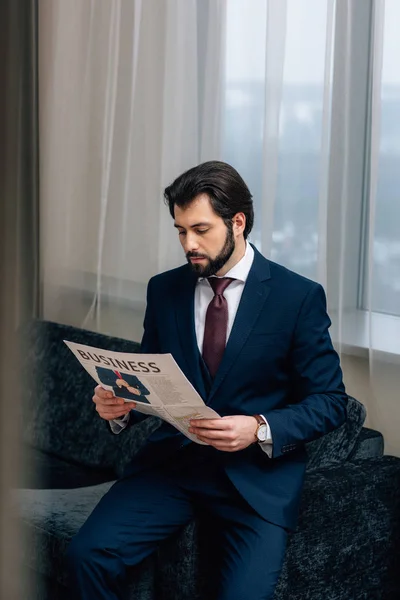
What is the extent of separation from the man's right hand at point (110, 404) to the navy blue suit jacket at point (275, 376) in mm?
167

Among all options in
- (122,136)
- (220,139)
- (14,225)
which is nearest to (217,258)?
(220,139)

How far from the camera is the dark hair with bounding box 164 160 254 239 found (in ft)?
6.30

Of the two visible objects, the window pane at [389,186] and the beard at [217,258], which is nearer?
the beard at [217,258]

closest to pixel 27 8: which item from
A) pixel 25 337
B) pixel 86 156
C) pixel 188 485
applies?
pixel 25 337

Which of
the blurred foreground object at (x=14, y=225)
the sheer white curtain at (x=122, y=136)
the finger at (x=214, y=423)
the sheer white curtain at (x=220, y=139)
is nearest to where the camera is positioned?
the blurred foreground object at (x=14, y=225)

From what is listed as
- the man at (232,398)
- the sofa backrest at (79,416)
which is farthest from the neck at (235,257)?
the sofa backrest at (79,416)

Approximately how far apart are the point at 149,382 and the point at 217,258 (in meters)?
0.39

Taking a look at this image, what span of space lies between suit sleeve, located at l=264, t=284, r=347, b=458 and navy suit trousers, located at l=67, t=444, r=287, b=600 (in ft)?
0.58

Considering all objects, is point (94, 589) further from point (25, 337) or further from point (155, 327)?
point (25, 337)

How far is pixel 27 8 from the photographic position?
15.2 inches

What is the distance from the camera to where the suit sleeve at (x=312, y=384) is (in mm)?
1824

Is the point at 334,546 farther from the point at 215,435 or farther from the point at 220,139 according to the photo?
the point at 220,139

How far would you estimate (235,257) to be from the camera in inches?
78.0

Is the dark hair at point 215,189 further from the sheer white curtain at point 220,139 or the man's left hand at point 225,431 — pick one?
the man's left hand at point 225,431
